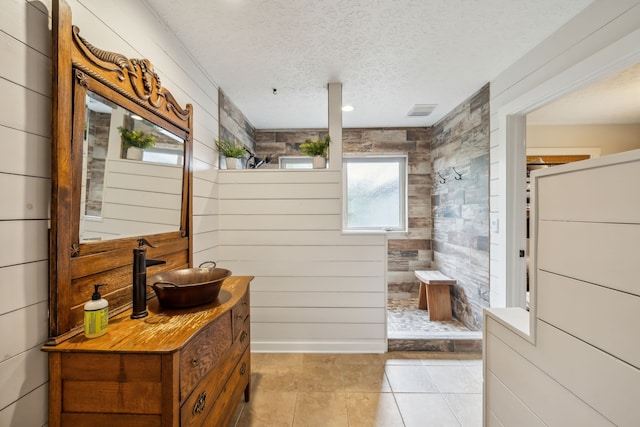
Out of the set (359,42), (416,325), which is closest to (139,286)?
(359,42)

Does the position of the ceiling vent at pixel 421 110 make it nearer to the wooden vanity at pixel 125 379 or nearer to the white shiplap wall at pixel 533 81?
the white shiplap wall at pixel 533 81

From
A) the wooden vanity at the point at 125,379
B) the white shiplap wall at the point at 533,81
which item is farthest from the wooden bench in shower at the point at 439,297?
the wooden vanity at the point at 125,379

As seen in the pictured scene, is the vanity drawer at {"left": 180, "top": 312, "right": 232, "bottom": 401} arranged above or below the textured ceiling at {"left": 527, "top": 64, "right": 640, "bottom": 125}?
below

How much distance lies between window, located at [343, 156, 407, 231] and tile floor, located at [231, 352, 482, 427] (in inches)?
77.0

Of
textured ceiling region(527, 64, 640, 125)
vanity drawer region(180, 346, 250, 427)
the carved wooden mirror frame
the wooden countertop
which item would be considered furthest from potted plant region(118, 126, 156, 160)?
textured ceiling region(527, 64, 640, 125)

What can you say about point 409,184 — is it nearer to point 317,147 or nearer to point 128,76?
point 317,147

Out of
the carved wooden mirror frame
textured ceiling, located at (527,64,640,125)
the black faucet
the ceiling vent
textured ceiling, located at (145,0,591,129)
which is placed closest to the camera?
the carved wooden mirror frame

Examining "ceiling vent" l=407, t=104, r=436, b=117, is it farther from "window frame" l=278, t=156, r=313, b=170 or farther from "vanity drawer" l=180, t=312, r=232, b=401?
"vanity drawer" l=180, t=312, r=232, b=401

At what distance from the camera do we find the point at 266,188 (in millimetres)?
2424

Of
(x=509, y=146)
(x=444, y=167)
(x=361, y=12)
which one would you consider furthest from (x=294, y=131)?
(x=509, y=146)

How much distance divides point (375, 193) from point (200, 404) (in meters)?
3.37

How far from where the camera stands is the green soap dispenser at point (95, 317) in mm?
965

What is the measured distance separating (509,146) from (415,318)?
2.13 metres

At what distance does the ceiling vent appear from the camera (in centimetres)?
309
